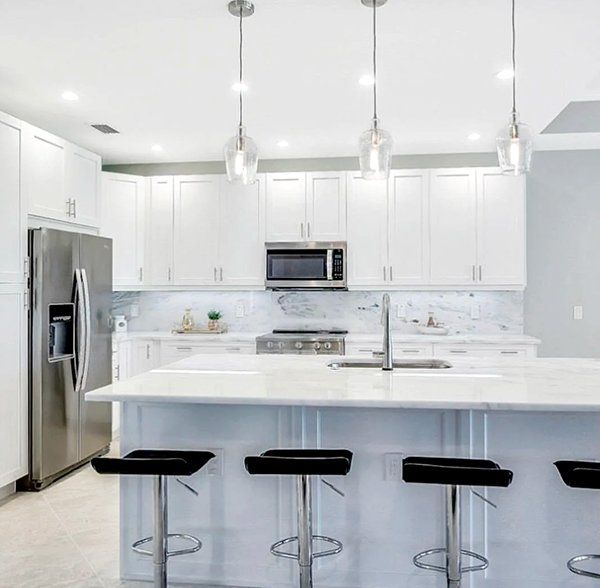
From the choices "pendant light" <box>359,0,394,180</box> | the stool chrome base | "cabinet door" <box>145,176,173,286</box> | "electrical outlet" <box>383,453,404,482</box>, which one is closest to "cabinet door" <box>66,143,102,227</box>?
"cabinet door" <box>145,176,173,286</box>

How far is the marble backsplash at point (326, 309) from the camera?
18.0 feet

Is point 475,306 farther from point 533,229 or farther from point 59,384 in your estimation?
point 59,384

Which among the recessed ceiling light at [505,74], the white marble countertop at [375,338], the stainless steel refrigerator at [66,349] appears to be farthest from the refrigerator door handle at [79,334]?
the recessed ceiling light at [505,74]

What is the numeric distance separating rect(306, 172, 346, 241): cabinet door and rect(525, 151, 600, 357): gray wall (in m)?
1.73

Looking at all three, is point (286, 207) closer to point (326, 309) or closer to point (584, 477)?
point (326, 309)

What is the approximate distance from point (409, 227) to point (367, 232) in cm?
37

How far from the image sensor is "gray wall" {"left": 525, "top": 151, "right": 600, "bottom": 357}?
536cm

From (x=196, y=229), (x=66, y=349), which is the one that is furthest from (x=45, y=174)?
(x=196, y=229)

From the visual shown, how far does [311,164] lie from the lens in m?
5.68

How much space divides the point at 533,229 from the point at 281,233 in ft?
7.60

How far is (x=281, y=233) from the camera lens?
541 centimetres

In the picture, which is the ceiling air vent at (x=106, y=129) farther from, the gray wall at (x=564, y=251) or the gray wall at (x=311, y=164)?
the gray wall at (x=564, y=251)

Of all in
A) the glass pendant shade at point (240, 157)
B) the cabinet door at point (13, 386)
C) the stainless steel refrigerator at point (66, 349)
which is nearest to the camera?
the glass pendant shade at point (240, 157)

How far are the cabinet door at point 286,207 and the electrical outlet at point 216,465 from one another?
118 inches
